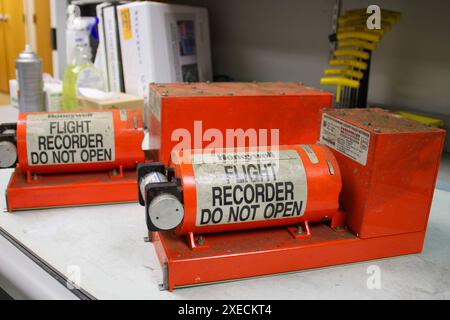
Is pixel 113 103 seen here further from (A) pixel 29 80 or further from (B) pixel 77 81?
(A) pixel 29 80

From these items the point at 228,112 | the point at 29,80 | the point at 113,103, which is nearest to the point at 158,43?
the point at 113,103

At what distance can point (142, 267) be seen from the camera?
0.68 m

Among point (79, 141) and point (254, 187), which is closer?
point (254, 187)

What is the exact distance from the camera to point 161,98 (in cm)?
91

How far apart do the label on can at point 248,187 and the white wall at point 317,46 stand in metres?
0.76

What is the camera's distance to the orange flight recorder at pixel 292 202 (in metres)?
0.65

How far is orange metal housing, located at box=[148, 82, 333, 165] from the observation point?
0.93m

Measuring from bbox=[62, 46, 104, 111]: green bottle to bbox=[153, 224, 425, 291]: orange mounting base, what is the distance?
940 mm

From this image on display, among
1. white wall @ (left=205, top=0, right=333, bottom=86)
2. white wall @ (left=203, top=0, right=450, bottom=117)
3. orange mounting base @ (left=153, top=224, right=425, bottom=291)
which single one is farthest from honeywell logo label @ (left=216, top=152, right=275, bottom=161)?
white wall @ (left=205, top=0, right=333, bottom=86)

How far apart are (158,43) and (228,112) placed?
2.01ft

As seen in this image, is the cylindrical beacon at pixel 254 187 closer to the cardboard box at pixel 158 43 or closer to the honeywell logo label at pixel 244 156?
the honeywell logo label at pixel 244 156

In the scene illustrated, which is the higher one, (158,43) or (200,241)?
(158,43)

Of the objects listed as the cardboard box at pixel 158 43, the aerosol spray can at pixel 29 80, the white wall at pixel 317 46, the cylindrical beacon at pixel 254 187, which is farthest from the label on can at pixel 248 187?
the aerosol spray can at pixel 29 80

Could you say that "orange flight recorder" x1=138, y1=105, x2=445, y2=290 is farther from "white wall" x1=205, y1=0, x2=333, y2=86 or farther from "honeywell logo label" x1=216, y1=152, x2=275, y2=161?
"white wall" x1=205, y1=0, x2=333, y2=86
